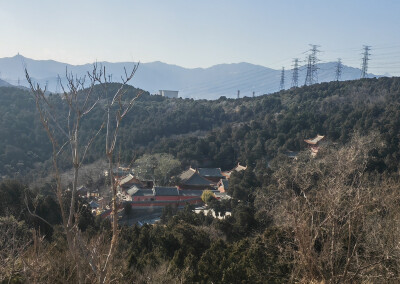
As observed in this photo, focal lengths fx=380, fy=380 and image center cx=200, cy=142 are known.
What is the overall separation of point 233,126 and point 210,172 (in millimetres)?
6490

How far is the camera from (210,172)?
2244 cm

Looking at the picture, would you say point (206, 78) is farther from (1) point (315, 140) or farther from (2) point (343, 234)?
(2) point (343, 234)

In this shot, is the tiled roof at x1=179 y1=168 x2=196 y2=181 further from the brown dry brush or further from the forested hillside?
the brown dry brush

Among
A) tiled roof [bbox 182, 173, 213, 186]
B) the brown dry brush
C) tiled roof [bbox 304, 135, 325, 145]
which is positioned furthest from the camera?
tiled roof [bbox 304, 135, 325, 145]

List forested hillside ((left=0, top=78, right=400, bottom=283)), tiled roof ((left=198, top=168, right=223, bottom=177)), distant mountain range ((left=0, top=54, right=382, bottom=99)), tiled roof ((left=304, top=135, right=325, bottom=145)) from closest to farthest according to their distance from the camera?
forested hillside ((left=0, top=78, right=400, bottom=283)) < tiled roof ((left=304, top=135, right=325, bottom=145)) < tiled roof ((left=198, top=168, right=223, bottom=177)) < distant mountain range ((left=0, top=54, right=382, bottom=99))

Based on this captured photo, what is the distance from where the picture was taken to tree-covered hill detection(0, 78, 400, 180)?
68.9ft

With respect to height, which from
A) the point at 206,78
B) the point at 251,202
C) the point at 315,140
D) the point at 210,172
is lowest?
the point at 210,172

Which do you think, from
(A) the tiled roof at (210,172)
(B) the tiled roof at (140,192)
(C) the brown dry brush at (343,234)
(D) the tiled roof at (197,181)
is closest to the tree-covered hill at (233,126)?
Answer: (A) the tiled roof at (210,172)

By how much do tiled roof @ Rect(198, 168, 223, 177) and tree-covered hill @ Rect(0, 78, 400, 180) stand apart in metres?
1.40

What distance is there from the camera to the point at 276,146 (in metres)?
21.3

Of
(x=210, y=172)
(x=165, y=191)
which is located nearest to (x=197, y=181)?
(x=210, y=172)

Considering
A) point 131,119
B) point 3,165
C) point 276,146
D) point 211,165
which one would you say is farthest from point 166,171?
point 131,119

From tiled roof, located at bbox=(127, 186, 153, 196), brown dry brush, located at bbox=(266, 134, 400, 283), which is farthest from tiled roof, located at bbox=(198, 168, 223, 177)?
brown dry brush, located at bbox=(266, 134, 400, 283)

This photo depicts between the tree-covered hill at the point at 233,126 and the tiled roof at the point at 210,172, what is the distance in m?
1.40
